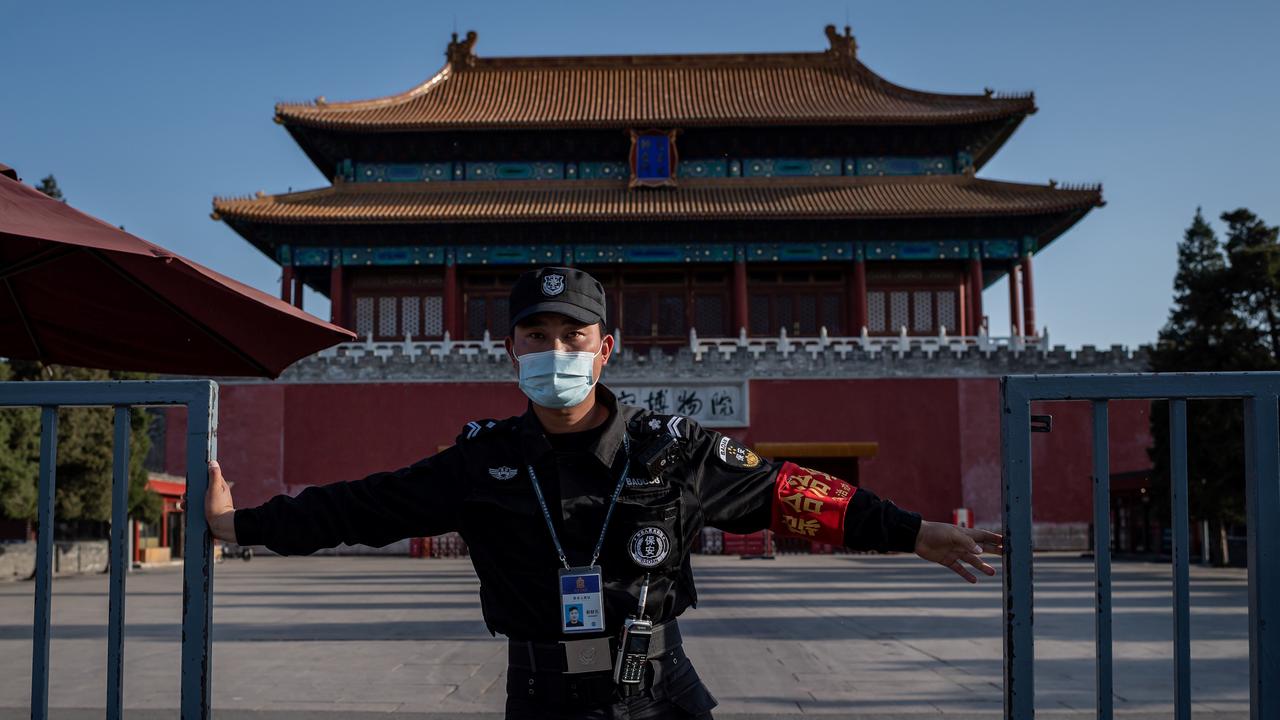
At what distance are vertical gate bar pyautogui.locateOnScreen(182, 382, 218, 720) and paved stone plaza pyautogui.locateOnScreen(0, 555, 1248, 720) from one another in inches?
126

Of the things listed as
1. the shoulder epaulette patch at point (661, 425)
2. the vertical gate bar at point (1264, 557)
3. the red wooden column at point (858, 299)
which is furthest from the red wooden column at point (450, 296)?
the vertical gate bar at point (1264, 557)

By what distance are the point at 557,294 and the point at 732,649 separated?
5.92m

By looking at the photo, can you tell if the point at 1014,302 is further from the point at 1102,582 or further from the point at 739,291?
the point at 1102,582

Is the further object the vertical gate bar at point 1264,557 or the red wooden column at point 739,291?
the red wooden column at point 739,291

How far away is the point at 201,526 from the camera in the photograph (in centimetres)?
266

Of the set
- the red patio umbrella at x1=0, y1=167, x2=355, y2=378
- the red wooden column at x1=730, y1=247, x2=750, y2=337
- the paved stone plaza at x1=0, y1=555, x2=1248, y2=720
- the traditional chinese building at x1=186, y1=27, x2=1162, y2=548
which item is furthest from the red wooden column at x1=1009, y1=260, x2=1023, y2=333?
the red patio umbrella at x1=0, y1=167, x2=355, y2=378

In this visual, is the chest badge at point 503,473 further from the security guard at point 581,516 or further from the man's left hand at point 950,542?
the man's left hand at point 950,542

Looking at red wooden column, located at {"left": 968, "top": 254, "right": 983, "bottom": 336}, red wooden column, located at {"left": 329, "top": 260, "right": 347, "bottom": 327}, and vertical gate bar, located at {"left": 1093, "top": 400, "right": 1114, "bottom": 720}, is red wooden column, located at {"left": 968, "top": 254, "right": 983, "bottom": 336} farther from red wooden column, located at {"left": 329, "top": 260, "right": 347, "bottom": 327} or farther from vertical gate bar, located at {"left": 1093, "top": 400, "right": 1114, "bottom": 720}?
vertical gate bar, located at {"left": 1093, "top": 400, "right": 1114, "bottom": 720}

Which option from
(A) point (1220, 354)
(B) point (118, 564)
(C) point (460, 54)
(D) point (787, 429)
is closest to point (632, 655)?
(B) point (118, 564)

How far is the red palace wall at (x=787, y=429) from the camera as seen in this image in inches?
869

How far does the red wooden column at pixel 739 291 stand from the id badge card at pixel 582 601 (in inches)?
851

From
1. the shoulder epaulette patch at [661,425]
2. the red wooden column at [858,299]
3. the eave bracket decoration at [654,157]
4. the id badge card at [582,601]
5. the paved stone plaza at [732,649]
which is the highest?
the eave bracket decoration at [654,157]

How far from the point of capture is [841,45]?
27.5 meters

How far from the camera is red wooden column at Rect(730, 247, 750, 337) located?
24031mm
